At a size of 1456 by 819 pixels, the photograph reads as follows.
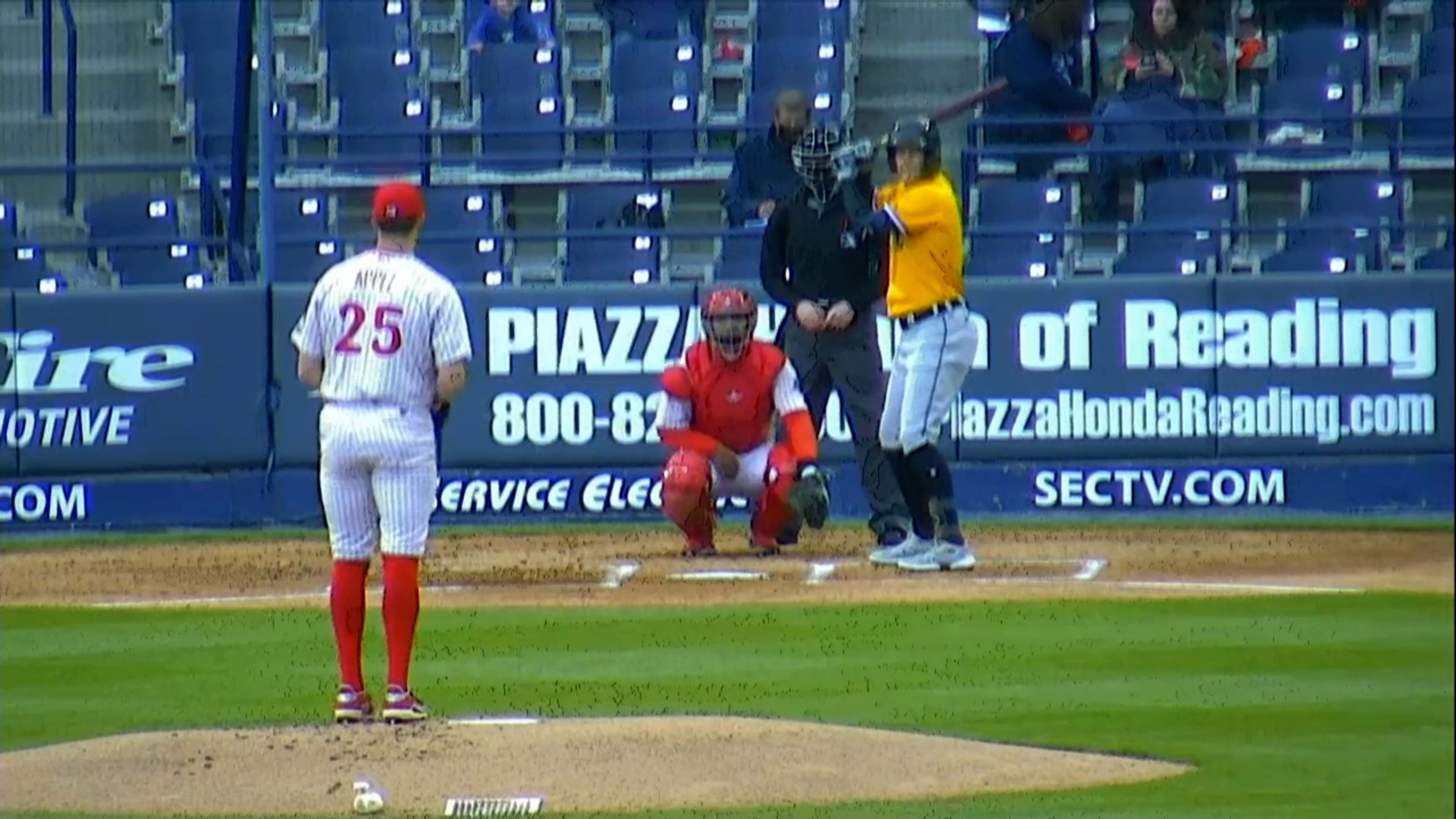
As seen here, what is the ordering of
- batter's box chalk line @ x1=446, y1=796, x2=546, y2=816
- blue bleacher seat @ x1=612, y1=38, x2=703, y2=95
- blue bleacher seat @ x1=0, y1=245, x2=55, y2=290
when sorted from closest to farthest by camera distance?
batter's box chalk line @ x1=446, y1=796, x2=546, y2=816, blue bleacher seat @ x1=0, y1=245, x2=55, y2=290, blue bleacher seat @ x1=612, y1=38, x2=703, y2=95

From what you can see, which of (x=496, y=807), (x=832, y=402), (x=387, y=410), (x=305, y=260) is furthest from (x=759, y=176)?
(x=496, y=807)

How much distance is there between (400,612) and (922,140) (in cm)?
409

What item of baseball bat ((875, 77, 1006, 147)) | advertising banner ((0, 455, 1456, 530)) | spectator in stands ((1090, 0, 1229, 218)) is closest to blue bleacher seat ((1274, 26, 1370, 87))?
spectator in stands ((1090, 0, 1229, 218))

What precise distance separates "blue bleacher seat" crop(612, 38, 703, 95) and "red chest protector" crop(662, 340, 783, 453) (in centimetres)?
429

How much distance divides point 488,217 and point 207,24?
2362mm

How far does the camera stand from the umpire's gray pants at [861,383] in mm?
12453

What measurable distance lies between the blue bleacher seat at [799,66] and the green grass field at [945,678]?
6089 millimetres

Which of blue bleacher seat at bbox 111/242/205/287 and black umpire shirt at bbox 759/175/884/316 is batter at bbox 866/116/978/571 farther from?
blue bleacher seat at bbox 111/242/205/287

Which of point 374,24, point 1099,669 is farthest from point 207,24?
point 1099,669

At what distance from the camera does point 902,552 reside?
39.3 feet

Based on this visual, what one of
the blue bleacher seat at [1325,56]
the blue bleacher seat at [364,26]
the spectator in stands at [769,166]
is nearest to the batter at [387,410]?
the spectator in stands at [769,166]

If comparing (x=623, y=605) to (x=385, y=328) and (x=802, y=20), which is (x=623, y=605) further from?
(x=802, y=20)

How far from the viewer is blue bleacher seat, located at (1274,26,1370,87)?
660 inches

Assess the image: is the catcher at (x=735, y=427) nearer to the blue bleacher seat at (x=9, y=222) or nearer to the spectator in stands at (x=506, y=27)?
the spectator in stands at (x=506, y=27)
